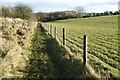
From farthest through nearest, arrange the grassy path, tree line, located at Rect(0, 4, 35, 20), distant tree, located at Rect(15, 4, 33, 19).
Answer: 1. distant tree, located at Rect(15, 4, 33, 19)
2. tree line, located at Rect(0, 4, 35, 20)
3. the grassy path

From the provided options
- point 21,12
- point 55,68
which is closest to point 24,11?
point 21,12

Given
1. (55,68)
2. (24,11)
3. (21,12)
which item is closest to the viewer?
(55,68)

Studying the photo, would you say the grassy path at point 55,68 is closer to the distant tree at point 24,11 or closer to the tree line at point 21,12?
the tree line at point 21,12

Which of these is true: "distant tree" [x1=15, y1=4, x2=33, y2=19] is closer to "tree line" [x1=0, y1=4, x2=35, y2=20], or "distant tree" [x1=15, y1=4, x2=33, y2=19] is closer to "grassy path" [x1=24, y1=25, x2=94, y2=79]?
"tree line" [x1=0, y1=4, x2=35, y2=20]

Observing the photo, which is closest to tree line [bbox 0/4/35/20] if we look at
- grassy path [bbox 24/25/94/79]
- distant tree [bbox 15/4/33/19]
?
distant tree [bbox 15/4/33/19]

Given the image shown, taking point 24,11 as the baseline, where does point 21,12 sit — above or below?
below

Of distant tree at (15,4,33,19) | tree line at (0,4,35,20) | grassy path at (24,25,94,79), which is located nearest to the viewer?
grassy path at (24,25,94,79)

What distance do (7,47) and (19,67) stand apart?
90.3 inches

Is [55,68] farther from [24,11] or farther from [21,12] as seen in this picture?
[24,11]

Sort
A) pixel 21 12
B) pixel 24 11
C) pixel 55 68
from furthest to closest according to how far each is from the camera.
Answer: pixel 24 11 < pixel 21 12 < pixel 55 68

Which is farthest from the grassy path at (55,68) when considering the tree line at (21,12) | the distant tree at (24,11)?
the distant tree at (24,11)

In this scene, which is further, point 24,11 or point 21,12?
point 24,11

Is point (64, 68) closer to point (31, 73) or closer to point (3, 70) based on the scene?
point (31, 73)

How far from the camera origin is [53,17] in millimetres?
131875
